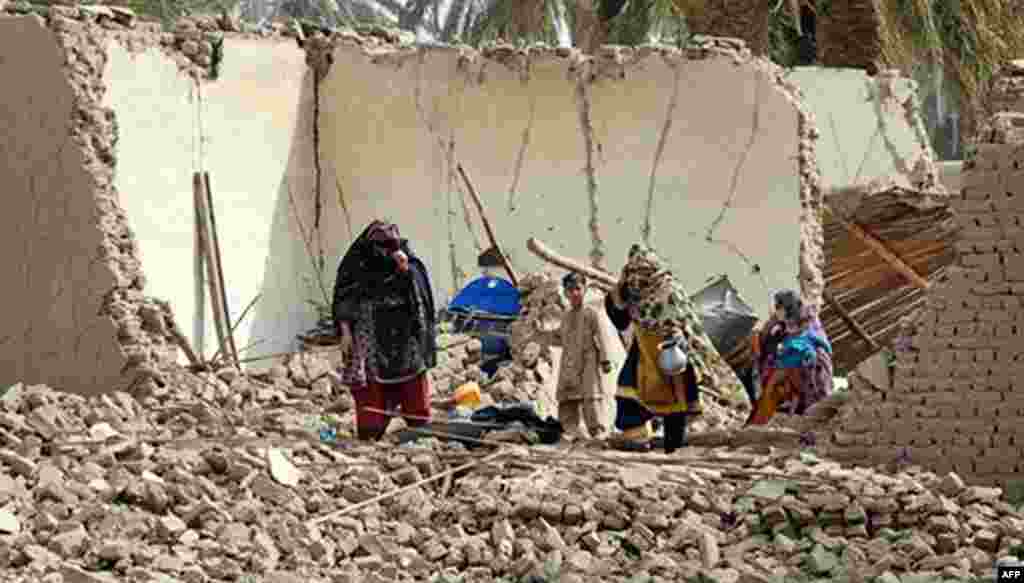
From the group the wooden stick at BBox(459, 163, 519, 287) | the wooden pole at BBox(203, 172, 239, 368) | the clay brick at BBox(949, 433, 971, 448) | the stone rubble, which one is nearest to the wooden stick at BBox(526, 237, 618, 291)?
the wooden stick at BBox(459, 163, 519, 287)

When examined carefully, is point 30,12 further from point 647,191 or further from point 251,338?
point 647,191

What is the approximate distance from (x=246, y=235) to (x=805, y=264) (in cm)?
339

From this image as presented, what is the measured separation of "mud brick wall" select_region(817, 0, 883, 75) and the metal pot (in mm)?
10567

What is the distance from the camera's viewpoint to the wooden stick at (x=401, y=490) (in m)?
12.0

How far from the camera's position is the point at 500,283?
57.8ft

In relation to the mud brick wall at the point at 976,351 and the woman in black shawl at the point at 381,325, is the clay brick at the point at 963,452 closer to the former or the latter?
the mud brick wall at the point at 976,351

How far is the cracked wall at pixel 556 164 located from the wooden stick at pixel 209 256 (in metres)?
0.75

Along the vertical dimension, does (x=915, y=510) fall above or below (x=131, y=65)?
below

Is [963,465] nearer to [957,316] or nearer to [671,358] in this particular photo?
[957,316]

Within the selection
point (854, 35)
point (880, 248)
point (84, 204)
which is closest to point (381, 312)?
point (84, 204)

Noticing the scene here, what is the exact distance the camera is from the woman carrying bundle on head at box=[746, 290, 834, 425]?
47.1 ft

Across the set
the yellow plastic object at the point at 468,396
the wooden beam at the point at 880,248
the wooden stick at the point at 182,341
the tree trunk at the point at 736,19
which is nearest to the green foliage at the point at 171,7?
the tree trunk at the point at 736,19

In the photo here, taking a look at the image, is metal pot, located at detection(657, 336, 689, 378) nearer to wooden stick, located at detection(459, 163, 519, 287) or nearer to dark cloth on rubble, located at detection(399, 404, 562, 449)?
dark cloth on rubble, located at detection(399, 404, 562, 449)

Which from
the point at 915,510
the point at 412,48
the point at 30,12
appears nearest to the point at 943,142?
the point at 412,48
